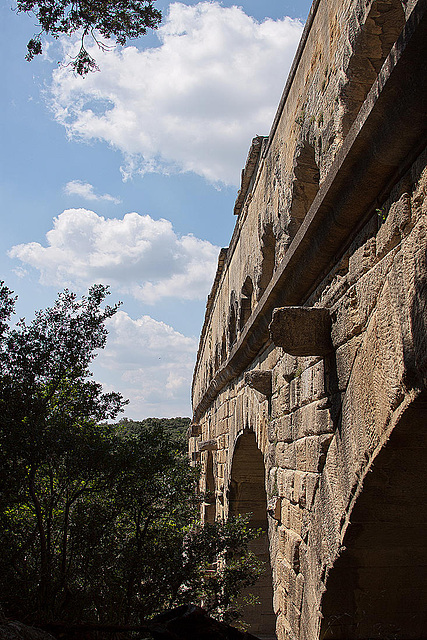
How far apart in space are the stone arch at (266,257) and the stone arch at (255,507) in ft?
7.76

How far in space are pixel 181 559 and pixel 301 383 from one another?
9.85ft

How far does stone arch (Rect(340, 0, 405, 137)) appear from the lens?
8.91 ft

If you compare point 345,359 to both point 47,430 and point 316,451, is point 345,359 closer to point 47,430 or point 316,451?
point 316,451

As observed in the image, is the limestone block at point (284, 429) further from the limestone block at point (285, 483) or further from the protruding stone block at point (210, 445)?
the protruding stone block at point (210, 445)

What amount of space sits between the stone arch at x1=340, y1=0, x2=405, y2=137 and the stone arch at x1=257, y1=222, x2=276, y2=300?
8.49 feet

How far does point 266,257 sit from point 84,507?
3462 mm

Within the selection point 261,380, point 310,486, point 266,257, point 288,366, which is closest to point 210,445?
point 266,257

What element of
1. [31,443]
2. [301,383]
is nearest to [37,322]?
[31,443]

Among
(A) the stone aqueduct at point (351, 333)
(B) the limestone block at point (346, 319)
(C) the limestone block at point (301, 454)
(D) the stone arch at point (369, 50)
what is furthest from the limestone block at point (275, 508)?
(D) the stone arch at point (369, 50)

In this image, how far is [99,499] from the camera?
596cm

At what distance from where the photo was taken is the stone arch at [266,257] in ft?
18.8

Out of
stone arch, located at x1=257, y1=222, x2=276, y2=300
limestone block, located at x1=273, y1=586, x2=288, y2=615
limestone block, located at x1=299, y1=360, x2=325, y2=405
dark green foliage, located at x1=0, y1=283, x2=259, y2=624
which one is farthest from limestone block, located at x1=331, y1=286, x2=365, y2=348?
dark green foliage, located at x1=0, y1=283, x2=259, y2=624

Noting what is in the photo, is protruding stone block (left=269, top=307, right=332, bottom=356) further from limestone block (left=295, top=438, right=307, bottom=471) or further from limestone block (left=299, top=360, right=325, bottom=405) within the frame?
limestone block (left=295, top=438, right=307, bottom=471)

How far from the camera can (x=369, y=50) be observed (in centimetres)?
289
